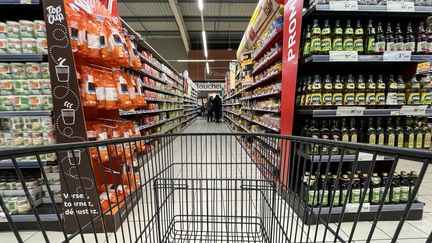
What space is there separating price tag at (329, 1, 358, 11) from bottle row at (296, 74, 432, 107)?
1.90 ft

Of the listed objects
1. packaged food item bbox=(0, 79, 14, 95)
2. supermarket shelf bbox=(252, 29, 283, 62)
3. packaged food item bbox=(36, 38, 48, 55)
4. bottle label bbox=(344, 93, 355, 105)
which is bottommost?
bottle label bbox=(344, 93, 355, 105)

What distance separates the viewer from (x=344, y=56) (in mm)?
2053

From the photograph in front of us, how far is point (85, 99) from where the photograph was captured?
1917 mm

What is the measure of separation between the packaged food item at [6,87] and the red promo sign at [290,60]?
246 centimetres

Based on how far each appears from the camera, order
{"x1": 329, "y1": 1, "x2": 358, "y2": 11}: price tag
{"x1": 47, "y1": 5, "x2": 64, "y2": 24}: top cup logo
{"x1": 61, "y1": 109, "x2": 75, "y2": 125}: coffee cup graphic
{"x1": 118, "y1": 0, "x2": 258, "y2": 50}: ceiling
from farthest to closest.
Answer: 1. {"x1": 118, "y1": 0, "x2": 258, "y2": 50}: ceiling
2. {"x1": 329, "y1": 1, "x2": 358, "y2": 11}: price tag
3. {"x1": 61, "y1": 109, "x2": 75, "y2": 125}: coffee cup graphic
4. {"x1": 47, "y1": 5, "x2": 64, "y2": 24}: top cup logo

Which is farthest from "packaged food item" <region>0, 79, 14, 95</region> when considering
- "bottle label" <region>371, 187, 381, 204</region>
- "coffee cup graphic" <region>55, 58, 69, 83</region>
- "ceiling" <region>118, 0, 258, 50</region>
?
"ceiling" <region>118, 0, 258, 50</region>

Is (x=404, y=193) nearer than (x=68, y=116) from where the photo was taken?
No

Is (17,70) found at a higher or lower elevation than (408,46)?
lower

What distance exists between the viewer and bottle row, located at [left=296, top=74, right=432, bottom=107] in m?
2.17

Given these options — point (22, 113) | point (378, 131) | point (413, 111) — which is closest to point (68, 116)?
point (22, 113)

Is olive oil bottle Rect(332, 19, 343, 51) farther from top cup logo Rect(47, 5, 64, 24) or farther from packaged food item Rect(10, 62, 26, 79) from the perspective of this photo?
packaged food item Rect(10, 62, 26, 79)

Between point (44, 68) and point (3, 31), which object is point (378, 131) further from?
point (3, 31)

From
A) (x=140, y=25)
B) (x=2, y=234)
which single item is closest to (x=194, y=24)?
(x=140, y=25)

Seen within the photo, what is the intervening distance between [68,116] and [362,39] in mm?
2628
